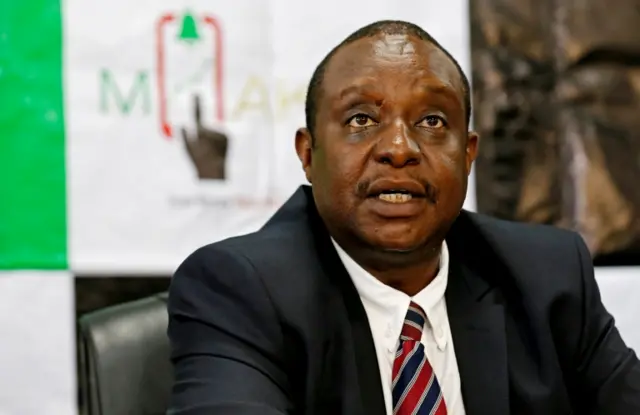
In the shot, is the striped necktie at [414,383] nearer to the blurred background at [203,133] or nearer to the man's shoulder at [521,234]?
the man's shoulder at [521,234]

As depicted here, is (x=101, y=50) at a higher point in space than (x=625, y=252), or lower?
higher

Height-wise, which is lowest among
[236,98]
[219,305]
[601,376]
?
[601,376]

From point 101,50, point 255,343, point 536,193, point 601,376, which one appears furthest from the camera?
point 536,193

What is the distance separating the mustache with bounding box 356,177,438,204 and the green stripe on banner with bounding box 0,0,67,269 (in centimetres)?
75

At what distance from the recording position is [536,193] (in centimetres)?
152

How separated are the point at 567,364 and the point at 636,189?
732mm

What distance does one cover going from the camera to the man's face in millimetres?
819

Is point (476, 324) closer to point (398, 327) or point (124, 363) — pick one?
point (398, 327)

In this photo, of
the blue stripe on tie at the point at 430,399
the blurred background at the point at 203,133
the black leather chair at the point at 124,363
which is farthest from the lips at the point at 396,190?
the blurred background at the point at 203,133

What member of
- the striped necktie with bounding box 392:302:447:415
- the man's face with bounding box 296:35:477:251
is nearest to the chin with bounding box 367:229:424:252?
the man's face with bounding box 296:35:477:251

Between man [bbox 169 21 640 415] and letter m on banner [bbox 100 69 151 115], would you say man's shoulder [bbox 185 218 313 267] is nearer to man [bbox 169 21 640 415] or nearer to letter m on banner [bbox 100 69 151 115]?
man [bbox 169 21 640 415]

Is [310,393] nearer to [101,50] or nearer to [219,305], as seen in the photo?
[219,305]

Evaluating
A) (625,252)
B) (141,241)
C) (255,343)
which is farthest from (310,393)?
(625,252)

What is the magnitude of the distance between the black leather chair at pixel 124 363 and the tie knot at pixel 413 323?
12.2 inches
